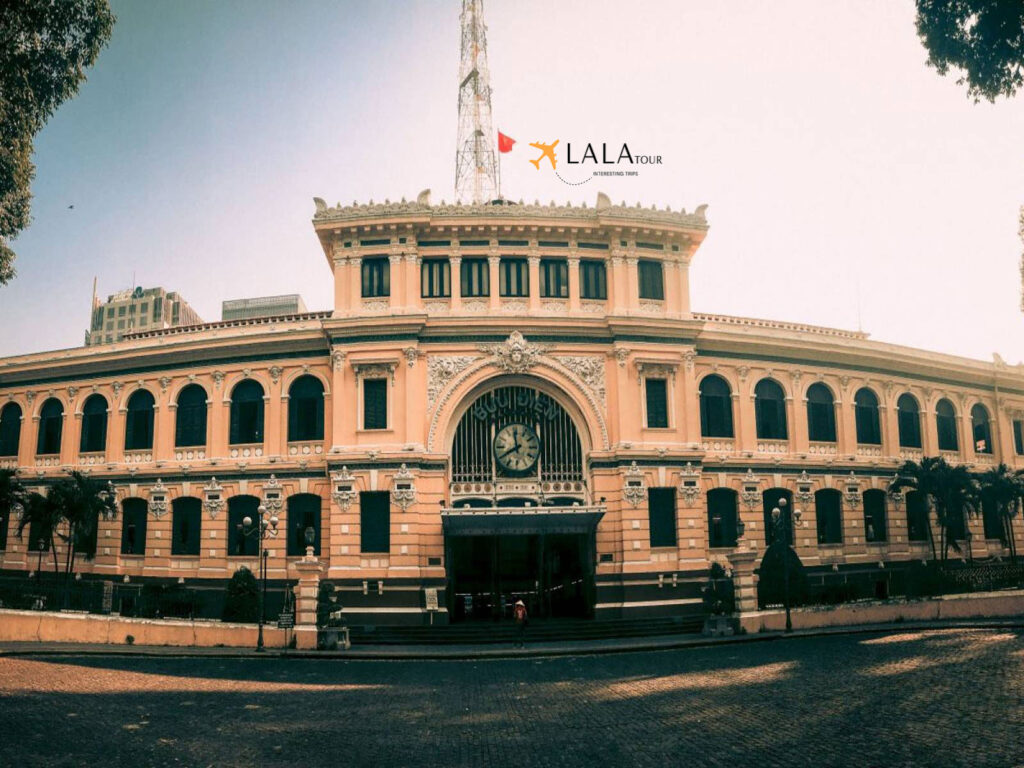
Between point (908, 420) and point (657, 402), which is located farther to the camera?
point (908, 420)

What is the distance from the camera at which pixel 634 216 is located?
1405 inches

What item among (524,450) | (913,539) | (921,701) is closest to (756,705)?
(921,701)

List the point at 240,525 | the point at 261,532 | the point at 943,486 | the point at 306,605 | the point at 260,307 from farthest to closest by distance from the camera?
1. the point at 260,307
2. the point at 943,486
3. the point at 240,525
4. the point at 261,532
5. the point at 306,605

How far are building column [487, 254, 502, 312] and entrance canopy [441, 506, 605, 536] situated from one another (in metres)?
8.83

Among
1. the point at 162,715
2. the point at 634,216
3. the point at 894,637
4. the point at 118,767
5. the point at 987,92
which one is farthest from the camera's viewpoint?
the point at 634,216

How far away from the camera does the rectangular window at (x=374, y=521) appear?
109 ft

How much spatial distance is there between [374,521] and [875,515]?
80.2 feet

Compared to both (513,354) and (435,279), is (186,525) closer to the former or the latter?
(435,279)

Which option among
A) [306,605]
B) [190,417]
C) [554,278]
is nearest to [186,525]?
[190,417]

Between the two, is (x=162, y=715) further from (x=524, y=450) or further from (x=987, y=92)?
(x=987, y=92)

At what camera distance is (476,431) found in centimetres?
3481

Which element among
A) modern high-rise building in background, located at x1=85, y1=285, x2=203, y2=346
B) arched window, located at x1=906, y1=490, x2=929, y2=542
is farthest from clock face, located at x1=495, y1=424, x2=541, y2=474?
modern high-rise building in background, located at x1=85, y1=285, x2=203, y2=346

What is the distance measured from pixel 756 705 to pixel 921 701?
343 centimetres

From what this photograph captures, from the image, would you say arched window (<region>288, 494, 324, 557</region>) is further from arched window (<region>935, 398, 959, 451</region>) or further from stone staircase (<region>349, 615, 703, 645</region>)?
arched window (<region>935, 398, 959, 451</region>)
